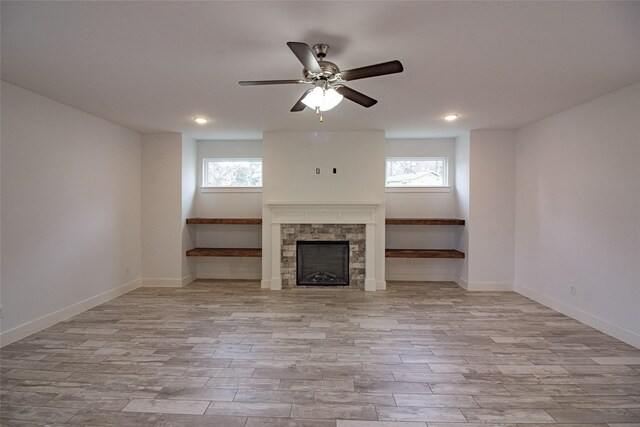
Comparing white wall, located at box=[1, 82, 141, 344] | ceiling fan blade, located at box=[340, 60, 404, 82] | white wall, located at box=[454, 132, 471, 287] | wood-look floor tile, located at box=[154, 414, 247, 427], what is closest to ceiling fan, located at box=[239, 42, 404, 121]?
ceiling fan blade, located at box=[340, 60, 404, 82]

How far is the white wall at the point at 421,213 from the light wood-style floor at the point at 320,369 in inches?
57.7

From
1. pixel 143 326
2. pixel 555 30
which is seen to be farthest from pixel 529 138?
pixel 143 326

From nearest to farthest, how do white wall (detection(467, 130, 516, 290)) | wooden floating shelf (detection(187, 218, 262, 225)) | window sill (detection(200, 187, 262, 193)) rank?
white wall (detection(467, 130, 516, 290)) → wooden floating shelf (detection(187, 218, 262, 225)) → window sill (detection(200, 187, 262, 193))

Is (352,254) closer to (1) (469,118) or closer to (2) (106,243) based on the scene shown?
(1) (469,118)

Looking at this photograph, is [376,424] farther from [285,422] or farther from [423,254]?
[423,254]

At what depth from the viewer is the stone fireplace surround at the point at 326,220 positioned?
16.3 feet

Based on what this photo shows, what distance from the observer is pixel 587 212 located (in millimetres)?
3518

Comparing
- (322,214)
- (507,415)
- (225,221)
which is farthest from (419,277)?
(507,415)

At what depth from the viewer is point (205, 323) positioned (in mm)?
3521

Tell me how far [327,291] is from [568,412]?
3.22 meters

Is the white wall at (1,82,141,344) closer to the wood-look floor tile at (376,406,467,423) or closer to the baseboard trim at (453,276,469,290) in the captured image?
the wood-look floor tile at (376,406,467,423)

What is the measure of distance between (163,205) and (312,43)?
391 cm

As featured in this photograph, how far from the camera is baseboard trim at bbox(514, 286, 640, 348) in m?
3.01

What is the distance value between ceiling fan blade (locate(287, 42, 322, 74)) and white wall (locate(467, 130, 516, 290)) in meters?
3.62
